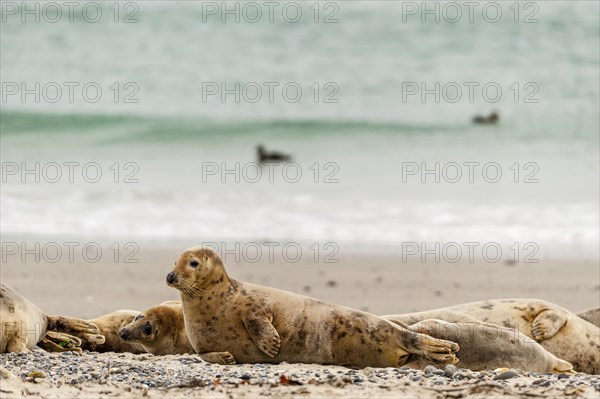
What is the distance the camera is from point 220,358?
6.52 metres

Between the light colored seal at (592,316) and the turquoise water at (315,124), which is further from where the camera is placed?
the turquoise water at (315,124)

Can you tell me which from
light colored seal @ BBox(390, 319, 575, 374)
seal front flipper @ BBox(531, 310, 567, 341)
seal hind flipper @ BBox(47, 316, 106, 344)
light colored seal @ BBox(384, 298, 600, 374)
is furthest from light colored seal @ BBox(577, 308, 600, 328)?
seal hind flipper @ BBox(47, 316, 106, 344)

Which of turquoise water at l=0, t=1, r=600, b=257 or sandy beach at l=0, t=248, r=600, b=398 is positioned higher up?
turquoise water at l=0, t=1, r=600, b=257

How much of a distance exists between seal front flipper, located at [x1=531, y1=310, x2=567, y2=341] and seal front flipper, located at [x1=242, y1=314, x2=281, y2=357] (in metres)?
1.66

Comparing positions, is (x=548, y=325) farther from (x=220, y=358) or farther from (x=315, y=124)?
(x=315, y=124)

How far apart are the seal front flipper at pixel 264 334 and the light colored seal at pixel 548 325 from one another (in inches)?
33.9

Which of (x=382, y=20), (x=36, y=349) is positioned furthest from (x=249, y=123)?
(x=36, y=349)

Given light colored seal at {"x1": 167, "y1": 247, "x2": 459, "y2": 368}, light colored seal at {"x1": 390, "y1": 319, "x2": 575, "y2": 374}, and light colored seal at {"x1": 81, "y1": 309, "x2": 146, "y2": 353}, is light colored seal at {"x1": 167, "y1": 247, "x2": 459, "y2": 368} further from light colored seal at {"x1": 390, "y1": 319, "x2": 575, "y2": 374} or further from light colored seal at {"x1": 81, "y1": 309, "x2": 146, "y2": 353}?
light colored seal at {"x1": 81, "y1": 309, "x2": 146, "y2": 353}

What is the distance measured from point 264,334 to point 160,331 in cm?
84

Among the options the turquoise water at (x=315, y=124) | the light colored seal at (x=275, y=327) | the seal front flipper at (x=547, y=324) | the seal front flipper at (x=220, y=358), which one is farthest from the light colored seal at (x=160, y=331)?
the turquoise water at (x=315, y=124)

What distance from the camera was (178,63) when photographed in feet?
84.2

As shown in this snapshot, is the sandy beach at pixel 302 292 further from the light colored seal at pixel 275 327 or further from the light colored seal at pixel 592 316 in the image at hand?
the light colored seal at pixel 592 316

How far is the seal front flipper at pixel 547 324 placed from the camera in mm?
7062

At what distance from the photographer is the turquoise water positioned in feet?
43.3
